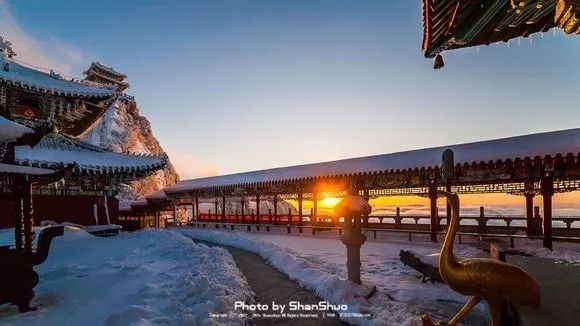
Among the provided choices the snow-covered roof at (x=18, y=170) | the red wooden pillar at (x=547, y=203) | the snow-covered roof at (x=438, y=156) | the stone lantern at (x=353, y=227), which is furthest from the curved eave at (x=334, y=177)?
the snow-covered roof at (x=18, y=170)

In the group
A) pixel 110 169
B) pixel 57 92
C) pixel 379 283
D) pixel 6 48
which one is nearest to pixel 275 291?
pixel 379 283

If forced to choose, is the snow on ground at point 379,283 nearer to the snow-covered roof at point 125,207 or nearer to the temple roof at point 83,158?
the temple roof at point 83,158

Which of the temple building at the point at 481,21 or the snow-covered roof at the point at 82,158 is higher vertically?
the temple building at the point at 481,21

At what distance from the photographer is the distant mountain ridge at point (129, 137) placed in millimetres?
58406

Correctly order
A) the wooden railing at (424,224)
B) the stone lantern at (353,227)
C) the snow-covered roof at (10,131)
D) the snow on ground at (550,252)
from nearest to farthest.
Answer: the snow-covered roof at (10,131)
the stone lantern at (353,227)
the snow on ground at (550,252)
the wooden railing at (424,224)

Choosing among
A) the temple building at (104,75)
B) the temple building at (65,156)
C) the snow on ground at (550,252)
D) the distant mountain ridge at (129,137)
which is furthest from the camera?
the distant mountain ridge at (129,137)

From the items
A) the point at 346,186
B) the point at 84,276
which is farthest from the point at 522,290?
the point at 346,186

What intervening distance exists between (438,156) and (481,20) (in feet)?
33.2

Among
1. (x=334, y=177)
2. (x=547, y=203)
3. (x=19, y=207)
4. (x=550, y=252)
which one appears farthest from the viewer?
(x=334, y=177)

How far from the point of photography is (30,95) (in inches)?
571

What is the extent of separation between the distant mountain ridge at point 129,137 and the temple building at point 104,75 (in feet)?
10.7

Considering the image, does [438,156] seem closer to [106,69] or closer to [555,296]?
[555,296]

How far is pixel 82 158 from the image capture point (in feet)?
43.9

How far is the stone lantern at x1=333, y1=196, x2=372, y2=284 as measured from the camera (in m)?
5.53
